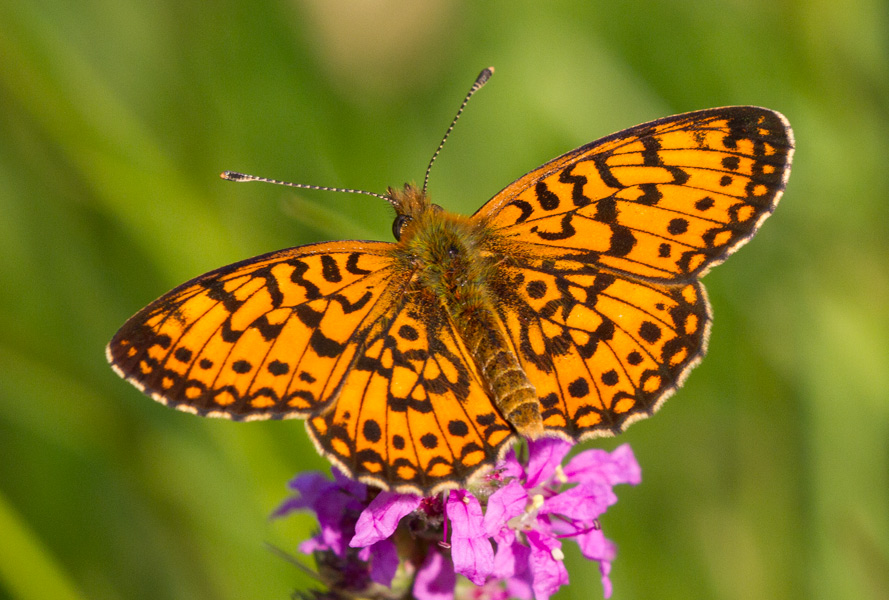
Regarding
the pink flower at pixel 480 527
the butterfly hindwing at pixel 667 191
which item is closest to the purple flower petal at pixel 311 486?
the pink flower at pixel 480 527

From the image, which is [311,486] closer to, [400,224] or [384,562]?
[384,562]

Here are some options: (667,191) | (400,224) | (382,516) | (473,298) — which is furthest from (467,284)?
(382,516)

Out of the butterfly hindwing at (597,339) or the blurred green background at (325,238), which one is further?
the blurred green background at (325,238)

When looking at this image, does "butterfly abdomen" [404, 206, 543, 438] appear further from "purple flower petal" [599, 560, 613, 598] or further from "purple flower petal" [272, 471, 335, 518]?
"purple flower petal" [272, 471, 335, 518]

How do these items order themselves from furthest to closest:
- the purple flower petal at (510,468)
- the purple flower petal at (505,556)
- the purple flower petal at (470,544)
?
the purple flower petal at (510,468), the purple flower petal at (505,556), the purple flower petal at (470,544)

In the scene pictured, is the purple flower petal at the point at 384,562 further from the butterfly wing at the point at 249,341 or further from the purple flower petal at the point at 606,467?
the purple flower petal at the point at 606,467
